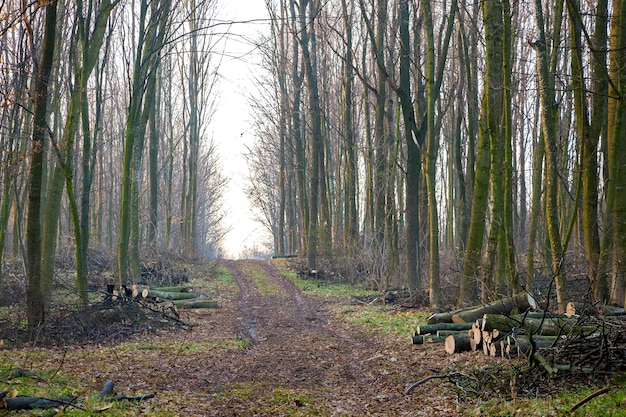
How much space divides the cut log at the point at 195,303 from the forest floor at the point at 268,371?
7.96 feet

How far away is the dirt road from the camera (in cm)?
729

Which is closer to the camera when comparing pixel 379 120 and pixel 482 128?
pixel 482 128

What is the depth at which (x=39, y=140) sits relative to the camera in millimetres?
10500

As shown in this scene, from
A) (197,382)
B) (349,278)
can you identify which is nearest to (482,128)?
(197,382)

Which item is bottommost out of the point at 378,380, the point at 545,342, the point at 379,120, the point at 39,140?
the point at 378,380

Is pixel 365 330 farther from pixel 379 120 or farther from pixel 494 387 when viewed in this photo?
pixel 379 120

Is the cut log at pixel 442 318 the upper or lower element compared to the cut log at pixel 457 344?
upper

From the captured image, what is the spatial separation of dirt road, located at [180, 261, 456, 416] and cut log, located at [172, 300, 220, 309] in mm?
1148

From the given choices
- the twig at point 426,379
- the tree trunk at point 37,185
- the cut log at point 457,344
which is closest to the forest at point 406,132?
the tree trunk at point 37,185

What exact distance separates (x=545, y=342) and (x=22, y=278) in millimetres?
15710

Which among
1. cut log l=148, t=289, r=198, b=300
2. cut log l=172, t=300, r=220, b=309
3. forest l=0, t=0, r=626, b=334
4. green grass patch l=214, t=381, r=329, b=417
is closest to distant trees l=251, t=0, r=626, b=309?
forest l=0, t=0, r=626, b=334

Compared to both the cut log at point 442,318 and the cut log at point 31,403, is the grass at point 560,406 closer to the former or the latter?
the cut log at point 442,318

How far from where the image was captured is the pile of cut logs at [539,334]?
7.41 meters

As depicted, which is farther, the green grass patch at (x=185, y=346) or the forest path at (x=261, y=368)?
the green grass patch at (x=185, y=346)
